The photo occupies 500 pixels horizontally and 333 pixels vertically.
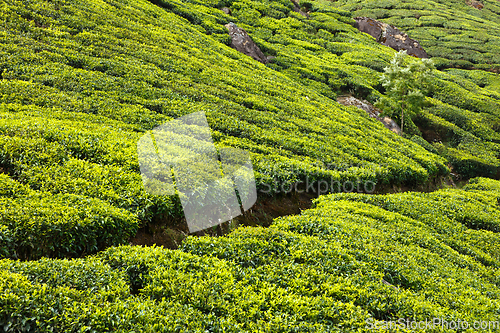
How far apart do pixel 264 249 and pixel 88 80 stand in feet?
39.3

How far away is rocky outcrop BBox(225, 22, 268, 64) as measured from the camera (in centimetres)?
2912

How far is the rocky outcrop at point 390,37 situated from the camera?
49125 millimetres

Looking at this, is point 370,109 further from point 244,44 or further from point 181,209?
point 181,209

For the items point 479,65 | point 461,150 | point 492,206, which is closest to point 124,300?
point 492,206

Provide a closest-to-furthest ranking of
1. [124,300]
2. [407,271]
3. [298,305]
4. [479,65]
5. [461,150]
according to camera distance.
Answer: [124,300] < [298,305] < [407,271] < [461,150] < [479,65]

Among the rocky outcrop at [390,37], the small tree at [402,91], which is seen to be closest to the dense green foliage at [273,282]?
the small tree at [402,91]

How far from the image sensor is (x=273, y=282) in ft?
22.9

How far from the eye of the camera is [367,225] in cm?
1064

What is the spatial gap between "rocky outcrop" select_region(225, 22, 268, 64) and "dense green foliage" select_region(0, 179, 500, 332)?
2192cm

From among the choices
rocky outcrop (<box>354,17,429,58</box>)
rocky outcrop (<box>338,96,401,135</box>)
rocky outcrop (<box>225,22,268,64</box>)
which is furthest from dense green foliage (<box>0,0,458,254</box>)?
rocky outcrop (<box>354,17,429,58</box>)

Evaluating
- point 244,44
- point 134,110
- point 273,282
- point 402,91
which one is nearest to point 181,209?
point 273,282

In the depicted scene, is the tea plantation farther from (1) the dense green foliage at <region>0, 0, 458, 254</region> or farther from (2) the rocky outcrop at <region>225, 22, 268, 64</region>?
(2) the rocky outcrop at <region>225, 22, 268, 64</region>

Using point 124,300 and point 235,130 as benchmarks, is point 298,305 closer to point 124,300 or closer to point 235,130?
point 124,300

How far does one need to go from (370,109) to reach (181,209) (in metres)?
24.8
